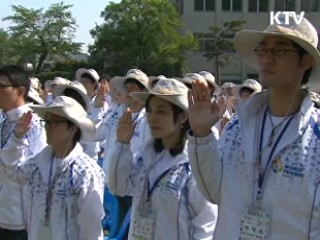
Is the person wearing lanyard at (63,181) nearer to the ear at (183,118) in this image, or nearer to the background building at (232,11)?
the ear at (183,118)

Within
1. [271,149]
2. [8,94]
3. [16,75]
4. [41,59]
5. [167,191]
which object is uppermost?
[16,75]

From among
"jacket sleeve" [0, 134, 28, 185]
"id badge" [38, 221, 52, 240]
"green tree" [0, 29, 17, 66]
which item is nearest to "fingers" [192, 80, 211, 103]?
"id badge" [38, 221, 52, 240]

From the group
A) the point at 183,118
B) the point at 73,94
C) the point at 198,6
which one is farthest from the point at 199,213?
the point at 198,6

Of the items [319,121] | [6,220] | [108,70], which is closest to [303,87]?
[319,121]

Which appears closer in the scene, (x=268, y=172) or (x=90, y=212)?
(x=268, y=172)

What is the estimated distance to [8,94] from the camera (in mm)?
4594

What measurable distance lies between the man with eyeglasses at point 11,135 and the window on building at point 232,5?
42.7 meters

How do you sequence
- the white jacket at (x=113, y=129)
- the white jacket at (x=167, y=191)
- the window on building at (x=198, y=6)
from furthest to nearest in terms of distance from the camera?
the window on building at (x=198, y=6) < the white jacket at (x=113, y=129) < the white jacket at (x=167, y=191)

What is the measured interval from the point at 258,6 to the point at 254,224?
147 feet

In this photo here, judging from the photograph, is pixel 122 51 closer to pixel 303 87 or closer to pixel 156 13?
pixel 156 13

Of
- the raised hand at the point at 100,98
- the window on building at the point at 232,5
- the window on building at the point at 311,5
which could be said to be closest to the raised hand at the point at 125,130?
the raised hand at the point at 100,98

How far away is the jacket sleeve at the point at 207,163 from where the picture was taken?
9.66 feet

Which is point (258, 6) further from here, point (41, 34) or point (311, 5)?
point (41, 34)

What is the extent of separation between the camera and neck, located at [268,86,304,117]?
2926 mm
